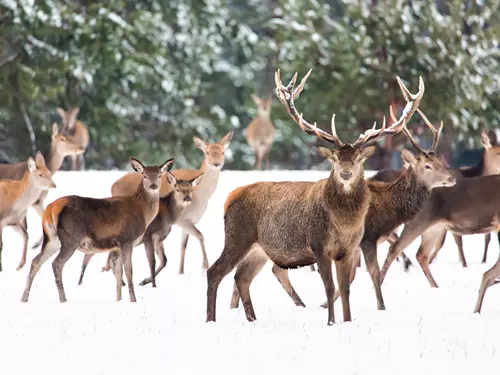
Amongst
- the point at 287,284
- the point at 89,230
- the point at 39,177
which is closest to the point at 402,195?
the point at 287,284

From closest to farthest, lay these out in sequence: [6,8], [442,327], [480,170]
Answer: [442,327]
[480,170]
[6,8]

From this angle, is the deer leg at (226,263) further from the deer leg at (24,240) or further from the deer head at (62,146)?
the deer head at (62,146)

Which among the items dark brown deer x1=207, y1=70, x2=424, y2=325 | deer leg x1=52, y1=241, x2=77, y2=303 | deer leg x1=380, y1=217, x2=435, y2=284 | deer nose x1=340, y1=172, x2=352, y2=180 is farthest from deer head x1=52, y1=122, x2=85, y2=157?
deer nose x1=340, y1=172, x2=352, y2=180

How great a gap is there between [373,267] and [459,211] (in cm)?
154

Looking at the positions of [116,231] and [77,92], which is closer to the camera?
[116,231]

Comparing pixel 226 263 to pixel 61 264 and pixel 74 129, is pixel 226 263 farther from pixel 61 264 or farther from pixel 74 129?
pixel 74 129

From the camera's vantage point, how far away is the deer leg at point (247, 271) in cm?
953

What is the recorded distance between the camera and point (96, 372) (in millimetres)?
7508

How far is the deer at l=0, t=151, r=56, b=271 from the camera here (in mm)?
13617

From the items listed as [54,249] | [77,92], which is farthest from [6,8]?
[54,249]

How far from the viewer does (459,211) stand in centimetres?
1147

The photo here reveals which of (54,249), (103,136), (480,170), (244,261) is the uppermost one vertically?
(244,261)

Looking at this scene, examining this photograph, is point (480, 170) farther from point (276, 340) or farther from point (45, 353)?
point (45, 353)

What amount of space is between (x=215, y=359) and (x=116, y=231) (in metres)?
3.10
